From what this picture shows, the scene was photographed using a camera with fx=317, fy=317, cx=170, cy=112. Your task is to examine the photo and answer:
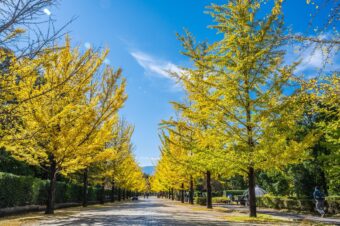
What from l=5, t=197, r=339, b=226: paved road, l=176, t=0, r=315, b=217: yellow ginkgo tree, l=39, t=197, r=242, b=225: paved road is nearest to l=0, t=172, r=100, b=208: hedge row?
l=5, t=197, r=339, b=226: paved road

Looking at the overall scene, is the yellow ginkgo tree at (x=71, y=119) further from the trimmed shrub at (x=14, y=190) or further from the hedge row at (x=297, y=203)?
the hedge row at (x=297, y=203)

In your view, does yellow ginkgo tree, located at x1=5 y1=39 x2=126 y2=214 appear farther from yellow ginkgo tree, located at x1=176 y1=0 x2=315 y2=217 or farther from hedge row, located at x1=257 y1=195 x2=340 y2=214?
hedge row, located at x1=257 y1=195 x2=340 y2=214

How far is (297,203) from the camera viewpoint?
22.8 m

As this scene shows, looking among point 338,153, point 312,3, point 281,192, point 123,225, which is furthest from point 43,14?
point 281,192

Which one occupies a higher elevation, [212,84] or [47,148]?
[212,84]

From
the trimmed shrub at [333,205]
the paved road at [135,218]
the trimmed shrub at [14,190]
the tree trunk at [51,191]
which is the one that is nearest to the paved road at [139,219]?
the paved road at [135,218]

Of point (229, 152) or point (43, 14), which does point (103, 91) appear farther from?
point (43, 14)

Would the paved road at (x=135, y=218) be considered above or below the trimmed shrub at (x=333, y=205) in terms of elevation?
below

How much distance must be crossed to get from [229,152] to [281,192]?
106ft

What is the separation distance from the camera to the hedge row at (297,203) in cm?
1902

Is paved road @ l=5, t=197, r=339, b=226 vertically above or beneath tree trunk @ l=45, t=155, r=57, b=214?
beneath

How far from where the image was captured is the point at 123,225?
34.7 ft

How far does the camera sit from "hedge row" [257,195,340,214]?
749 inches

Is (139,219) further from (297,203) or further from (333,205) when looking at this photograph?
(297,203)
